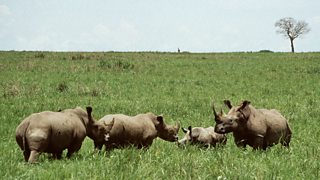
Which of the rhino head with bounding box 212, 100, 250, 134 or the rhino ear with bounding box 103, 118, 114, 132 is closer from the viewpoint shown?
the rhino ear with bounding box 103, 118, 114, 132

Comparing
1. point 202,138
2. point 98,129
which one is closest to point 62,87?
point 202,138

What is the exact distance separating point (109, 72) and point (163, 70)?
417cm

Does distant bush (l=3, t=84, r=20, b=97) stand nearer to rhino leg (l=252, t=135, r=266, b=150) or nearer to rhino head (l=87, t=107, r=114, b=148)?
rhino head (l=87, t=107, r=114, b=148)

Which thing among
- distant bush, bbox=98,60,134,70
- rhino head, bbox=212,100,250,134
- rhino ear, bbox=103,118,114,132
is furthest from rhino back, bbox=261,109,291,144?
distant bush, bbox=98,60,134,70

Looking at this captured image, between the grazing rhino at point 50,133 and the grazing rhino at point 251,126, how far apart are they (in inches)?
103

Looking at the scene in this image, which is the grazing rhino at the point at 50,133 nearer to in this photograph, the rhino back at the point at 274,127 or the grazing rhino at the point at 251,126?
the grazing rhino at the point at 251,126

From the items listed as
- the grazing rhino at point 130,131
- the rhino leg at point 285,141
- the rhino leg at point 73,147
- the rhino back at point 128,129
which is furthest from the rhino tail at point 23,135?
the rhino leg at point 285,141

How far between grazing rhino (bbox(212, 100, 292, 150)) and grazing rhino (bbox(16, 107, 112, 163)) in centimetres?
260

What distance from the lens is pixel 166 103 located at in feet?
59.9

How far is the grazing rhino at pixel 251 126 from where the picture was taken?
9.05 meters

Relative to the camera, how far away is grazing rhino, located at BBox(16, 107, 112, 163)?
724 cm

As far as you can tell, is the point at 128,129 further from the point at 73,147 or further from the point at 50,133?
the point at 50,133

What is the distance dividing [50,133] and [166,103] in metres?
10.9

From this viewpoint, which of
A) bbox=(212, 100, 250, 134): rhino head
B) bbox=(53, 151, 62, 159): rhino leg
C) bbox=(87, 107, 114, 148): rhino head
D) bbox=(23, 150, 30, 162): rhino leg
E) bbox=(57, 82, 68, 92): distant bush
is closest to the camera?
bbox=(23, 150, 30, 162): rhino leg
